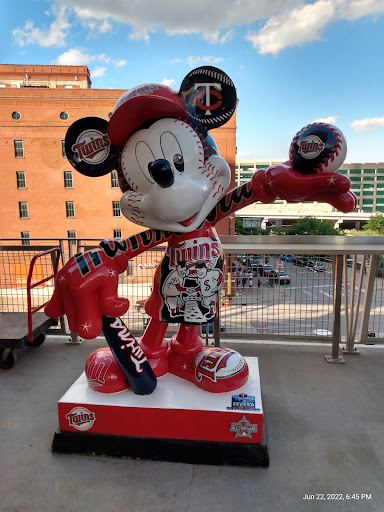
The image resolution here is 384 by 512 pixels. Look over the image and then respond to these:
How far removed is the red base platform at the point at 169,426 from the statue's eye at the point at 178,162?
4.46ft

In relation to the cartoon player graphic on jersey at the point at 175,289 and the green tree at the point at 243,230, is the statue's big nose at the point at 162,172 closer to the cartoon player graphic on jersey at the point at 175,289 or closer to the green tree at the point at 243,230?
the cartoon player graphic on jersey at the point at 175,289

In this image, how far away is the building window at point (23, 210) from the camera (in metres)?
25.9

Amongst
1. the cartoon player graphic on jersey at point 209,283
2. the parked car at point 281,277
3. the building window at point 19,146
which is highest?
the building window at point 19,146

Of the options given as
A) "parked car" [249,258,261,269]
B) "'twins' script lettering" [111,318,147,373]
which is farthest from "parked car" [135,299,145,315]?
"'twins' script lettering" [111,318,147,373]

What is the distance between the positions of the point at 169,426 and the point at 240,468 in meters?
0.47

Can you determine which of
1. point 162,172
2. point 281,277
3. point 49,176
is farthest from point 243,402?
point 49,176

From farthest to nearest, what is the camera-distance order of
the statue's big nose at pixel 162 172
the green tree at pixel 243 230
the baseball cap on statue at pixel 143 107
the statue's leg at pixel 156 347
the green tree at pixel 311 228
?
the green tree at pixel 243 230, the green tree at pixel 311 228, the statue's leg at pixel 156 347, the baseball cap on statue at pixel 143 107, the statue's big nose at pixel 162 172

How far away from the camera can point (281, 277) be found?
3441 mm

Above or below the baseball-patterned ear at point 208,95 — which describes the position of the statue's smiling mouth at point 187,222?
below

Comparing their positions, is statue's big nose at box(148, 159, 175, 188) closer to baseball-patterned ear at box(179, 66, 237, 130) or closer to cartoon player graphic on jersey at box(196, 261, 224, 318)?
baseball-patterned ear at box(179, 66, 237, 130)

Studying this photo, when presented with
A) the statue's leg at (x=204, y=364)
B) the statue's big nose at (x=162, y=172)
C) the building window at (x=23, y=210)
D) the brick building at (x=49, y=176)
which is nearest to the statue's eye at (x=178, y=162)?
the statue's big nose at (x=162, y=172)

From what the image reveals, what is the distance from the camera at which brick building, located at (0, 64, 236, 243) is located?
24.0 metres

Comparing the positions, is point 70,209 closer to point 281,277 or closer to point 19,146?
point 19,146

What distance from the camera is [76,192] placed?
83.0 feet
